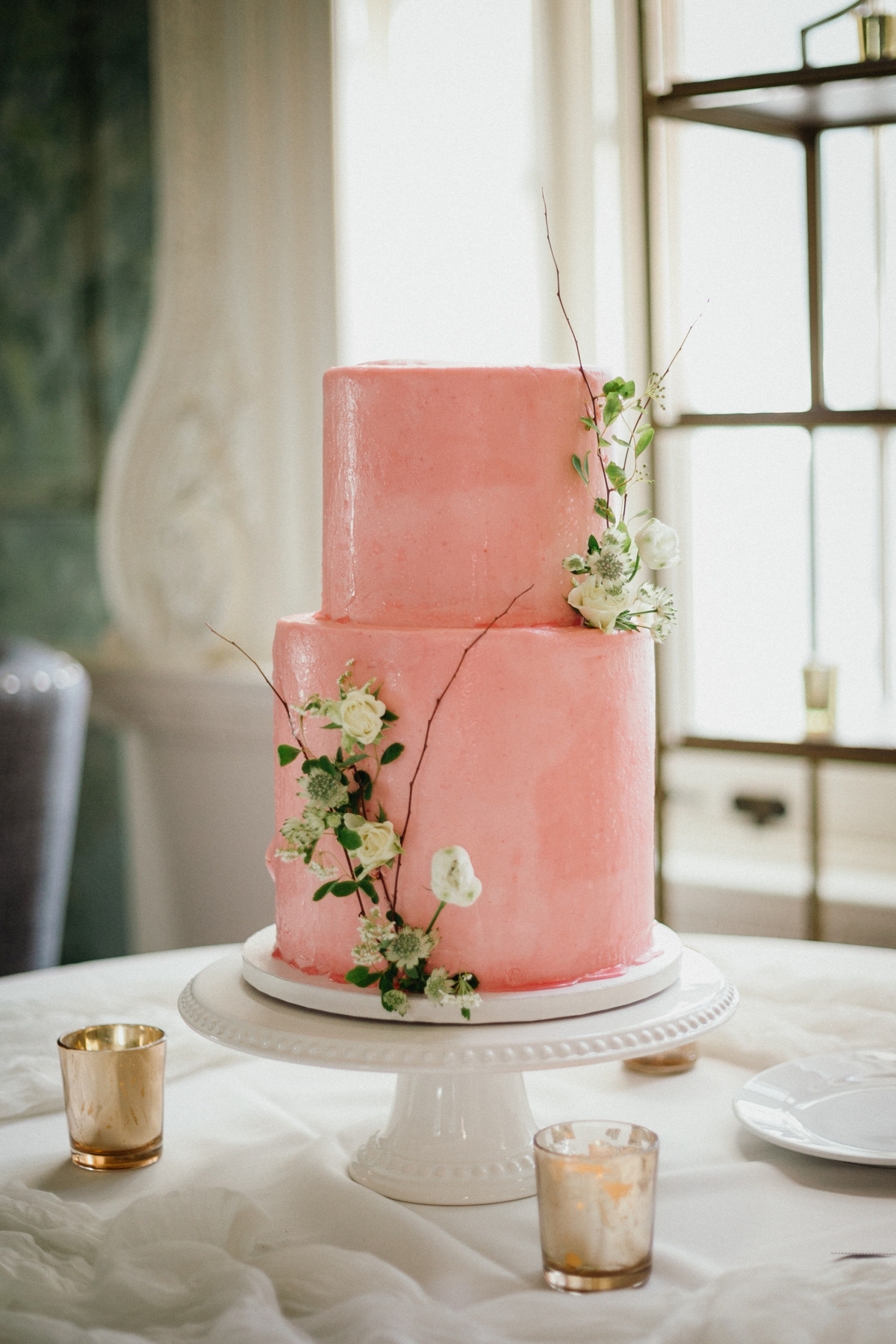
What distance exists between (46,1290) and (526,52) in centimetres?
232

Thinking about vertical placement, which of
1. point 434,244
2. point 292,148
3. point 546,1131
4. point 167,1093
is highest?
point 292,148

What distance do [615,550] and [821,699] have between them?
125cm

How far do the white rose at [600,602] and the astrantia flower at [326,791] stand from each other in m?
0.24

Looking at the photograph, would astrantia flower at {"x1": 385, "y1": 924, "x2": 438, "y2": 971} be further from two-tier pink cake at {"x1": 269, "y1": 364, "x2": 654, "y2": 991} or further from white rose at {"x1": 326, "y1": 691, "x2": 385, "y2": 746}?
white rose at {"x1": 326, "y1": 691, "x2": 385, "y2": 746}

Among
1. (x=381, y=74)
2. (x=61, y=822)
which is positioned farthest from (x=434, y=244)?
(x=61, y=822)

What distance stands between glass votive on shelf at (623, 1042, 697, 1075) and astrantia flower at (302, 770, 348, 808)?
444 mm

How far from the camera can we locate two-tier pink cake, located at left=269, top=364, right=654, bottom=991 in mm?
1120

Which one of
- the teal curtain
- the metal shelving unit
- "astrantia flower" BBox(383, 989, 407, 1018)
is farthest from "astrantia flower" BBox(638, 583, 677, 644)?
the teal curtain

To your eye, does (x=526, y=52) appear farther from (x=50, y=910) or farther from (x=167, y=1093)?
(x=167, y=1093)

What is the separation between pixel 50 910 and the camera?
2600mm

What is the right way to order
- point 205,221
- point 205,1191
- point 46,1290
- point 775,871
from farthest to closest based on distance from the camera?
point 205,221 → point 775,871 → point 205,1191 → point 46,1290

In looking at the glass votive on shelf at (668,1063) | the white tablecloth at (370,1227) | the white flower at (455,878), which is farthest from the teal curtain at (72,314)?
the white flower at (455,878)

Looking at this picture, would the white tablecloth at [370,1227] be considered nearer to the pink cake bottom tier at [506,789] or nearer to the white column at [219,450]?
the pink cake bottom tier at [506,789]

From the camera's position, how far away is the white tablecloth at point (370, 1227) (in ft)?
2.89
